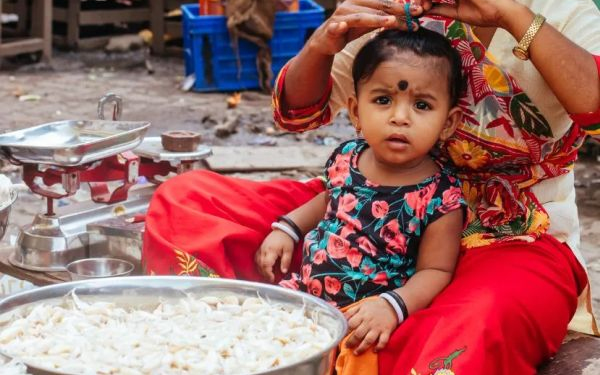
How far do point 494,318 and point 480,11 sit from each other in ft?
2.21

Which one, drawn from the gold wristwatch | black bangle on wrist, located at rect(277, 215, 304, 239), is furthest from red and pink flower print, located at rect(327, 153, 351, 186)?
the gold wristwatch

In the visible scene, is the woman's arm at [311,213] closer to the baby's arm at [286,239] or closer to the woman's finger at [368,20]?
the baby's arm at [286,239]

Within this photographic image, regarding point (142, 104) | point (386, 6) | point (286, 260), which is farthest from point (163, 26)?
point (386, 6)

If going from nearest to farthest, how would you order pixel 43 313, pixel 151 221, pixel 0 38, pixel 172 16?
pixel 43 313 < pixel 151 221 < pixel 0 38 < pixel 172 16

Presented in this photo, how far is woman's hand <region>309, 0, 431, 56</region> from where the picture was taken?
226 centimetres

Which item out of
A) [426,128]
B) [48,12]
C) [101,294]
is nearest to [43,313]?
[101,294]

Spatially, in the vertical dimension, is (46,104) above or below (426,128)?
below

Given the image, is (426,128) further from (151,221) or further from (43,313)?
(43,313)

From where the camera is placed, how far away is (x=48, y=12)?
8.62 m

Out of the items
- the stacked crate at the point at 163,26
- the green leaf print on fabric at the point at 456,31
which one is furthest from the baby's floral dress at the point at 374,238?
the stacked crate at the point at 163,26

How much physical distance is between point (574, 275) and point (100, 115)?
164 cm

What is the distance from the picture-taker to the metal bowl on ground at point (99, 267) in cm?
297

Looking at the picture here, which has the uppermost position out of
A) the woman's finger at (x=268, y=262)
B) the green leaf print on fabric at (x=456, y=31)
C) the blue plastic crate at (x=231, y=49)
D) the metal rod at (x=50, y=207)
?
the green leaf print on fabric at (x=456, y=31)

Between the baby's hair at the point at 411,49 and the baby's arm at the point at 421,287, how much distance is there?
32 cm
